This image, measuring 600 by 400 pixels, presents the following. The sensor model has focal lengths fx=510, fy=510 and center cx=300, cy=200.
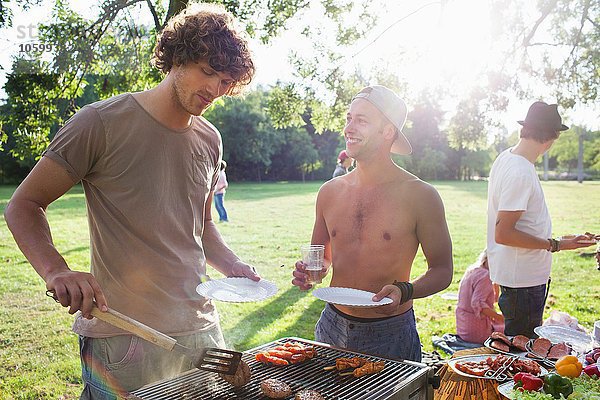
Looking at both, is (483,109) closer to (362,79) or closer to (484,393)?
(362,79)

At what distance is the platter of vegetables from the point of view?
8.68 ft

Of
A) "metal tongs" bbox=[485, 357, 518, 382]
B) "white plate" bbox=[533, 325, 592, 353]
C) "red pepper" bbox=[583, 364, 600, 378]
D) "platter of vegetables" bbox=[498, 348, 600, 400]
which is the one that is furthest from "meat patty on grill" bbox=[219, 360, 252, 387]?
"white plate" bbox=[533, 325, 592, 353]

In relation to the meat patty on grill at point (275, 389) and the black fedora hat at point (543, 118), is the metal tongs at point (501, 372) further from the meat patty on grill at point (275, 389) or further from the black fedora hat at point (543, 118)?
the black fedora hat at point (543, 118)

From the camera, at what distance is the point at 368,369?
8.12 ft

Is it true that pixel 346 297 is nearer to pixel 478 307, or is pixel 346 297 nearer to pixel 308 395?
pixel 308 395

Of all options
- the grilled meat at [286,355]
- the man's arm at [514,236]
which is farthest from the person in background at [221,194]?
the grilled meat at [286,355]

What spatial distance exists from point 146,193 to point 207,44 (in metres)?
0.79

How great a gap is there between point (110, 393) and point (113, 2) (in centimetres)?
691

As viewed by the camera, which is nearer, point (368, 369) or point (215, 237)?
point (368, 369)

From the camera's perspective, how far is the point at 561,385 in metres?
2.67

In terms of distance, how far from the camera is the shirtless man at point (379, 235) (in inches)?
124

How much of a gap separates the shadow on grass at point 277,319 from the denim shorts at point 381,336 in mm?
3406

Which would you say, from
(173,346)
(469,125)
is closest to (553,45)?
(469,125)

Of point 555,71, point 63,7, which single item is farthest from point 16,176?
point 555,71
